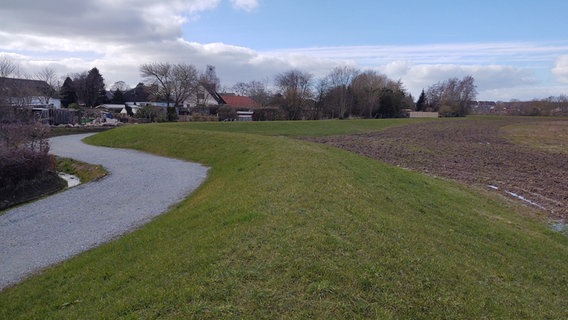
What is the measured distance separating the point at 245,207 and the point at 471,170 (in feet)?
49.5

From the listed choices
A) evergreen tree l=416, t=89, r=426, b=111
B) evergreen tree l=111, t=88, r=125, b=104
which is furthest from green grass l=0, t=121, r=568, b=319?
evergreen tree l=416, t=89, r=426, b=111

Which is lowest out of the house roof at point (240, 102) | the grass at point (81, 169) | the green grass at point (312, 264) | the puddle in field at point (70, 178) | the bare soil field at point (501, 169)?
the puddle in field at point (70, 178)

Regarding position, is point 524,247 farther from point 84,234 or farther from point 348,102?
point 348,102

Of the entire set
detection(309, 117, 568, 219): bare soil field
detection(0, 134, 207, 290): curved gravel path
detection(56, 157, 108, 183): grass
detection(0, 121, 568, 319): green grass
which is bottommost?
detection(56, 157, 108, 183): grass

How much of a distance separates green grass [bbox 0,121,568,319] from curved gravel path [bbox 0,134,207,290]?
0.92 m

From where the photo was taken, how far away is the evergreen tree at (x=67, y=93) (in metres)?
88.9

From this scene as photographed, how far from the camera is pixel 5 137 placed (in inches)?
923

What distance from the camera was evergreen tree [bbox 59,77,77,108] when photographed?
292ft

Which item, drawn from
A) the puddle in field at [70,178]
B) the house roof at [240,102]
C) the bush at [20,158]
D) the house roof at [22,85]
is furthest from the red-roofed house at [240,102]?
the puddle in field at [70,178]

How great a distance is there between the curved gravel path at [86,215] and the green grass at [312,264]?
3.03 feet

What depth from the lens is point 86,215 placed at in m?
12.2

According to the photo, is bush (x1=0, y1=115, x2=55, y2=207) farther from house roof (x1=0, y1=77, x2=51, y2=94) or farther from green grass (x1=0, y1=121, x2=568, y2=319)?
house roof (x1=0, y1=77, x2=51, y2=94)

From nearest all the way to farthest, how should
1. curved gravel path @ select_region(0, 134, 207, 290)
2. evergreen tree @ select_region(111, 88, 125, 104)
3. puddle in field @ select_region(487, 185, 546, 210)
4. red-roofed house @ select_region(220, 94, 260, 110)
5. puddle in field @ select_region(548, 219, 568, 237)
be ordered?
curved gravel path @ select_region(0, 134, 207, 290), puddle in field @ select_region(548, 219, 568, 237), puddle in field @ select_region(487, 185, 546, 210), red-roofed house @ select_region(220, 94, 260, 110), evergreen tree @ select_region(111, 88, 125, 104)

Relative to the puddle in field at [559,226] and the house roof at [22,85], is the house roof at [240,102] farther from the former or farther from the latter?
the puddle in field at [559,226]
